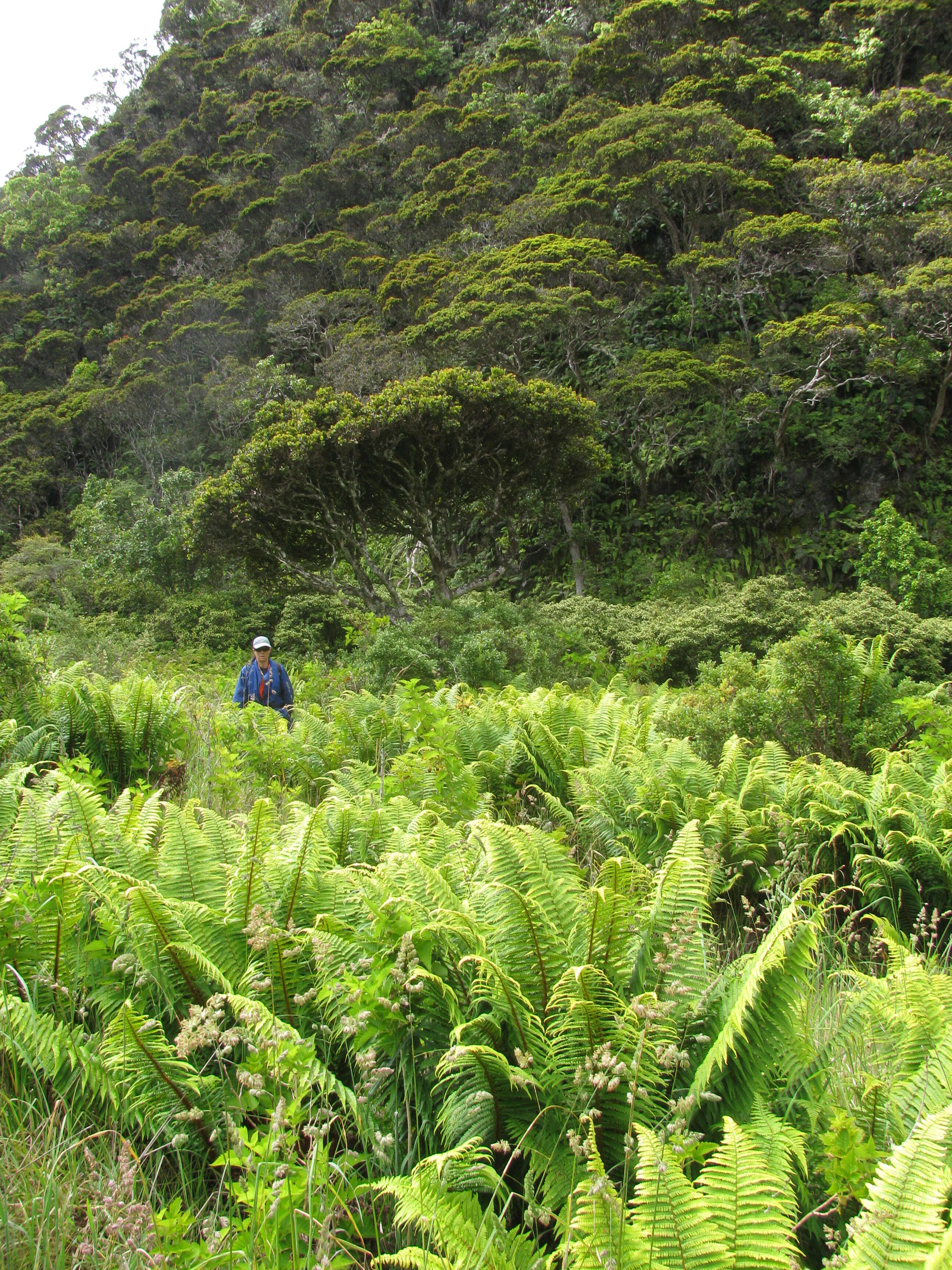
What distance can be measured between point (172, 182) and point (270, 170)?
5.91 metres

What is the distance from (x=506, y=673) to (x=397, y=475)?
Result: 16.9 feet

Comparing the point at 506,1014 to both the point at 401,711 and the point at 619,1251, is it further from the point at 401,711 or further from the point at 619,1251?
the point at 401,711

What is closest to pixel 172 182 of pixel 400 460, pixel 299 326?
pixel 299 326

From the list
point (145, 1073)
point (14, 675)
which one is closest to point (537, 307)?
point (14, 675)

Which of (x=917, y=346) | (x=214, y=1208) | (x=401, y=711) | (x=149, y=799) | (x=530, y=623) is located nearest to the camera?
(x=214, y=1208)

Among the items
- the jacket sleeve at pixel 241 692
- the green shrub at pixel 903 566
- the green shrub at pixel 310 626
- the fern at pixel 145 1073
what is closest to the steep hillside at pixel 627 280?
the green shrub at pixel 903 566

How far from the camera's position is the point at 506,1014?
191 cm

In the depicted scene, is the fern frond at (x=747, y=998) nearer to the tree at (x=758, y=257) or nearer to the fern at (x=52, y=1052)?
the fern at (x=52, y=1052)

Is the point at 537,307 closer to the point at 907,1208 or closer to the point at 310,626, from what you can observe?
the point at 310,626

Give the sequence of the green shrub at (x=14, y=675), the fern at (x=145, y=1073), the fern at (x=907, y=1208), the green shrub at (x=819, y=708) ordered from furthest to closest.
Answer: the green shrub at (x=819, y=708), the green shrub at (x=14, y=675), the fern at (x=145, y=1073), the fern at (x=907, y=1208)

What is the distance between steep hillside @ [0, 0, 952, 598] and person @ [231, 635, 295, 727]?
32.4 ft

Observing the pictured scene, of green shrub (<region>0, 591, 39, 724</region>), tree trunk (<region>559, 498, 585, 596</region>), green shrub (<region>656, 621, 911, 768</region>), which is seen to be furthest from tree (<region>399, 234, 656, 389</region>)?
green shrub (<region>0, 591, 39, 724</region>)

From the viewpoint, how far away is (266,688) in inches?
285

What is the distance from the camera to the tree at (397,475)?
12.9 metres
